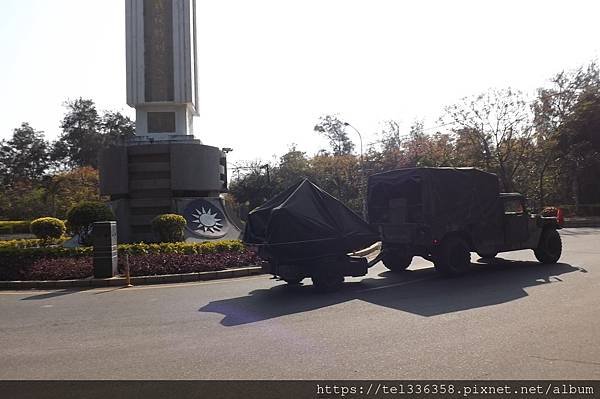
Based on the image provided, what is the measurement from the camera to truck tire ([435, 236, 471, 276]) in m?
10.7

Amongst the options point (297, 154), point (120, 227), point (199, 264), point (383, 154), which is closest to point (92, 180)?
point (297, 154)

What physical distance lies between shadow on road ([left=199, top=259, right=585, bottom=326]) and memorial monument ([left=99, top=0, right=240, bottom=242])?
8394 millimetres

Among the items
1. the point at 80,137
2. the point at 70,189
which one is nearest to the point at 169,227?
the point at 70,189

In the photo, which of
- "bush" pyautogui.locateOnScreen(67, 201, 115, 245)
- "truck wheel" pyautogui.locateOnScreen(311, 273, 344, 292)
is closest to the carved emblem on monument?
"bush" pyautogui.locateOnScreen(67, 201, 115, 245)

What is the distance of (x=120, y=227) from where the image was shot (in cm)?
1919

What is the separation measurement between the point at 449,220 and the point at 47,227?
13268 millimetres

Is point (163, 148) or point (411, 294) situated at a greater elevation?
point (163, 148)

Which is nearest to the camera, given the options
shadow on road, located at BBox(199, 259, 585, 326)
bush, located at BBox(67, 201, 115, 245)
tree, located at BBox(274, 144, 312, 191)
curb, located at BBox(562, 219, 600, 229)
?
shadow on road, located at BBox(199, 259, 585, 326)

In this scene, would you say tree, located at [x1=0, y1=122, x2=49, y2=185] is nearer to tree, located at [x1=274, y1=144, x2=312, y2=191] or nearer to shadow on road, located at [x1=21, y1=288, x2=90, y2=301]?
tree, located at [x1=274, y1=144, x2=312, y2=191]

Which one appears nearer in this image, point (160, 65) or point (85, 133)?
point (160, 65)

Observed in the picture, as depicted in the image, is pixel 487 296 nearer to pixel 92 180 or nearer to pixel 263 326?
pixel 263 326

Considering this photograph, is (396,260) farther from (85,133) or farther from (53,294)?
(85,133)

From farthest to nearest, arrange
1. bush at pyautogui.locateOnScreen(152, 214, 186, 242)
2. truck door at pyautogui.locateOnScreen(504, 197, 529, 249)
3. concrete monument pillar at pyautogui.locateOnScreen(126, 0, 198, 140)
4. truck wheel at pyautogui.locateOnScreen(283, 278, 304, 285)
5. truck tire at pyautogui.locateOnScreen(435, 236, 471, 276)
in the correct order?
concrete monument pillar at pyautogui.locateOnScreen(126, 0, 198, 140)
bush at pyautogui.locateOnScreen(152, 214, 186, 242)
truck door at pyautogui.locateOnScreen(504, 197, 529, 249)
truck tire at pyautogui.locateOnScreen(435, 236, 471, 276)
truck wheel at pyautogui.locateOnScreen(283, 278, 304, 285)

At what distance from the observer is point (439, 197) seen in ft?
35.7
